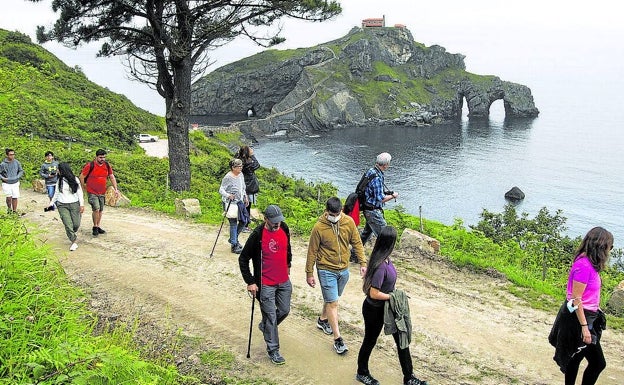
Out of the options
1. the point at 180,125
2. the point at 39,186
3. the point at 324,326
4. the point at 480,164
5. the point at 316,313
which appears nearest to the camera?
the point at 324,326

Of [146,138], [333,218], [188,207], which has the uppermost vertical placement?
[146,138]

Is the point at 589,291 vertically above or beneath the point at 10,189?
beneath

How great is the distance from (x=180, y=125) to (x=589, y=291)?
13.9m

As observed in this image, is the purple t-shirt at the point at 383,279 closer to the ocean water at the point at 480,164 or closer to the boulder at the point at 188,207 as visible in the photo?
the boulder at the point at 188,207

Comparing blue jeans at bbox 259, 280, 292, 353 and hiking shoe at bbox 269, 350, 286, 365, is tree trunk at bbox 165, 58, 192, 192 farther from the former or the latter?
hiking shoe at bbox 269, 350, 286, 365

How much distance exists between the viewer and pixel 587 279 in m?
4.91

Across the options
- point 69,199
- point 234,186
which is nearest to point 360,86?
point 234,186

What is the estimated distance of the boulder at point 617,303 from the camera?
8148mm

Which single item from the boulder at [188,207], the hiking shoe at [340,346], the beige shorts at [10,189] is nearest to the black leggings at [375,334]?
the hiking shoe at [340,346]

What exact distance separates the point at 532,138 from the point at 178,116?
8729 cm

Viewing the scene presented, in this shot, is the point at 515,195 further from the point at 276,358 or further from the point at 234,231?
the point at 276,358

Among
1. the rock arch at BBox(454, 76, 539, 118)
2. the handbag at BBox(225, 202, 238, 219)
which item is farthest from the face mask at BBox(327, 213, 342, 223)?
the rock arch at BBox(454, 76, 539, 118)

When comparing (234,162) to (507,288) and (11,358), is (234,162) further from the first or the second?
(11,358)

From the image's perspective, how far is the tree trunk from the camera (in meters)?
16.0
